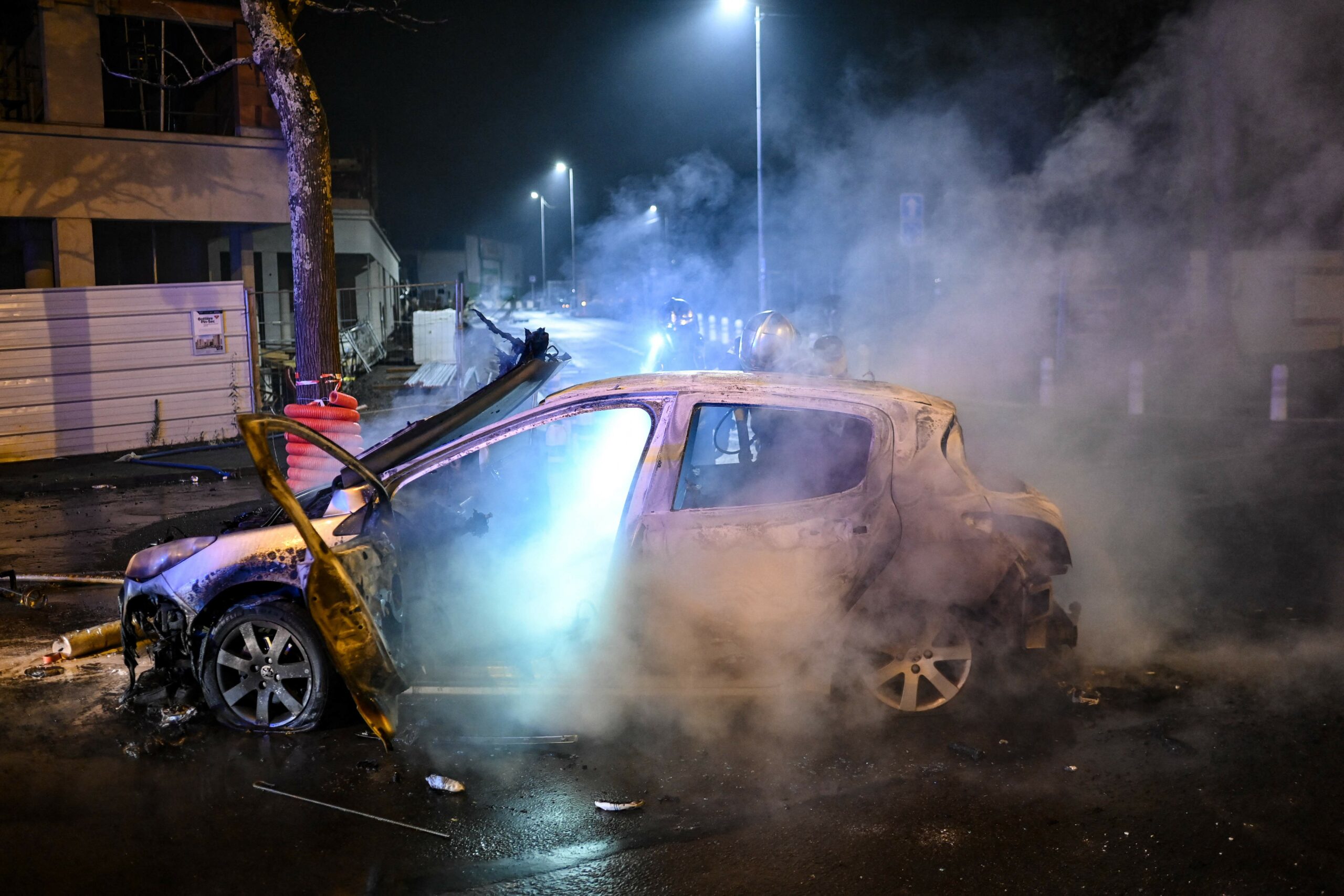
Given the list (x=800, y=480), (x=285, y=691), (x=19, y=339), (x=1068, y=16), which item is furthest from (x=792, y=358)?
(x=1068, y=16)

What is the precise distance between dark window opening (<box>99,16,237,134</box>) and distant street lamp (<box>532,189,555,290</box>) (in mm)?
31069

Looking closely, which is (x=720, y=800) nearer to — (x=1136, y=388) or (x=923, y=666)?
(x=923, y=666)

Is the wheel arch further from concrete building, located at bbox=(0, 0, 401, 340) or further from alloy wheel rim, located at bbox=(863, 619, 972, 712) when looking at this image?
concrete building, located at bbox=(0, 0, 401, 340)

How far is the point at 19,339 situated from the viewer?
13.1m

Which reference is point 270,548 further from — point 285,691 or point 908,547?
point 908,547

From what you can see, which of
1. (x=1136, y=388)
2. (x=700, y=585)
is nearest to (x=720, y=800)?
(x=700, y=585)

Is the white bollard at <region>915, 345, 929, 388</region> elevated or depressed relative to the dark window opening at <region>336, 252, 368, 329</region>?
depressed

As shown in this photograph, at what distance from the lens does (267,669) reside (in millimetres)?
4445

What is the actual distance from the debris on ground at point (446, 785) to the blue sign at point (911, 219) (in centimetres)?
1259

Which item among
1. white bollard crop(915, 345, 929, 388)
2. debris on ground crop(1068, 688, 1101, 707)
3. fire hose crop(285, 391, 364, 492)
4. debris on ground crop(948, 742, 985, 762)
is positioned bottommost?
debris on ground crop(948, 742, 985, 762)

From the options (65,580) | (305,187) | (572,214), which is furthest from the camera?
(572,214)

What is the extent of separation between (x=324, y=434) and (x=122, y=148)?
37.1ft

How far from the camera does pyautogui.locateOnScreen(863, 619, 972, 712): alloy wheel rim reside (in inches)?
175

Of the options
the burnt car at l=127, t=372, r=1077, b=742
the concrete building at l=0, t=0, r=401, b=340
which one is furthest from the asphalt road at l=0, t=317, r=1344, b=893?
the concrete building at l=0, t=0, r=401, b=340
